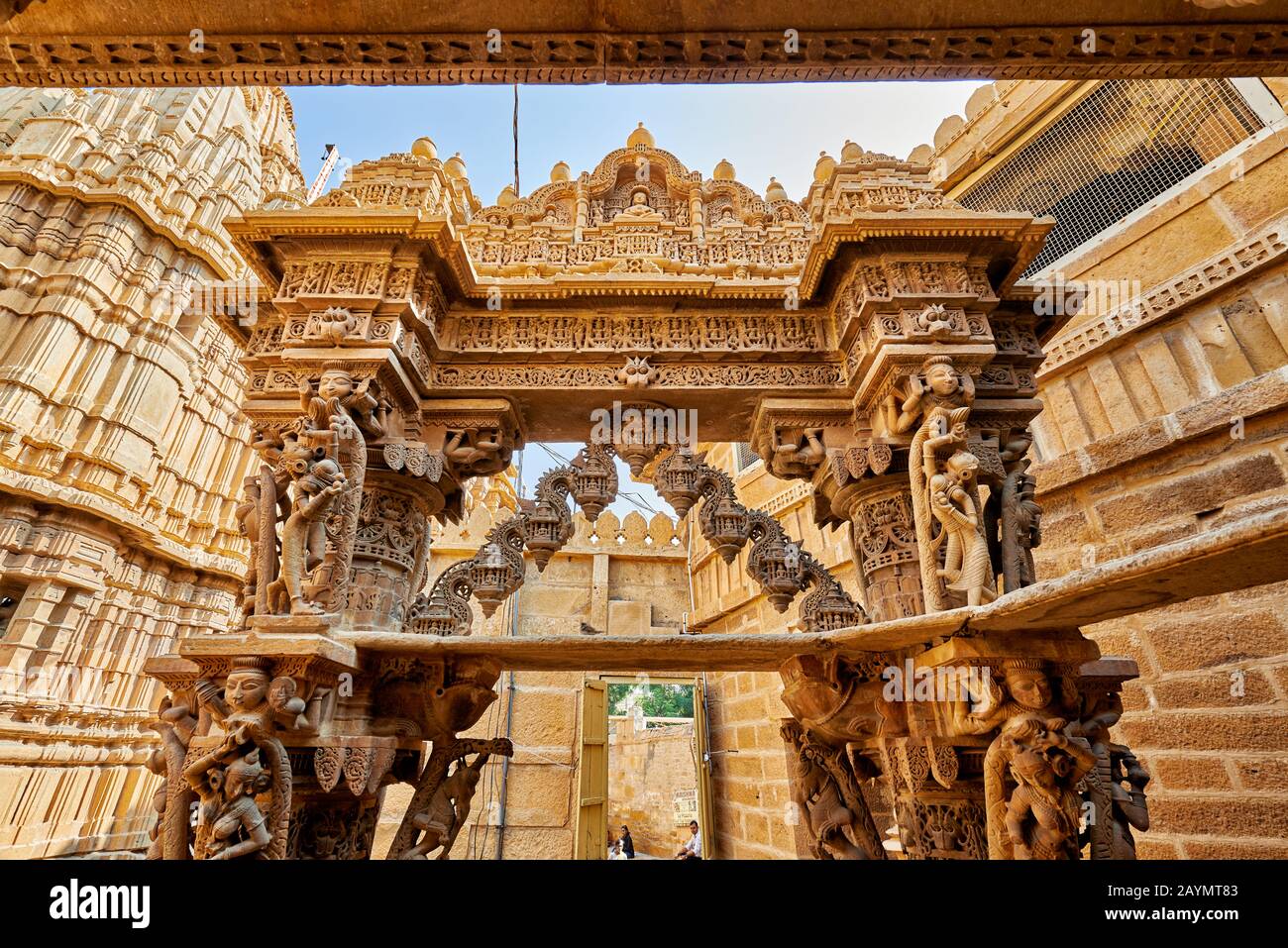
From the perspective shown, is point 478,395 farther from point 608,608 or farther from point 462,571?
point 608,608

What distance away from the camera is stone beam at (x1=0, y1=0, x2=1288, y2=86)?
6.73ft

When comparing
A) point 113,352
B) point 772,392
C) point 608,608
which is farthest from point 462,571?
point 113,352

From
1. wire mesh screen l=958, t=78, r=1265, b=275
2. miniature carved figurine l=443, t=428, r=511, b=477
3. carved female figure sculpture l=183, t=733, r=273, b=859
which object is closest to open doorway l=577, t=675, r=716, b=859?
miniature carved figurine l=443, t=428, r=511, b=477

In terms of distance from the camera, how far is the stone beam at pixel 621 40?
205 centimetres

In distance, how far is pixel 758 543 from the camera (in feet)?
13.1

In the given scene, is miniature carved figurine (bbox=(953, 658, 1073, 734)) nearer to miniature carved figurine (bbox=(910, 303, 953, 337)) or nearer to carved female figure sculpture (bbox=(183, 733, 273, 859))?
miniature carved figurine (bbox=(910, 303, 953, 337))

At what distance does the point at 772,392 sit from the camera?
165 inches

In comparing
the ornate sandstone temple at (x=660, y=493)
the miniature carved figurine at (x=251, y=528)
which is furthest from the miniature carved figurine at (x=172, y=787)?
the miniature carved figurine at (x=251, y=528)

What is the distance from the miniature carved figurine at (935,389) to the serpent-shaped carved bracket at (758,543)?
1.11m

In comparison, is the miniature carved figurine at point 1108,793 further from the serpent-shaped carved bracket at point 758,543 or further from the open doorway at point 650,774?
the open doorway at point 650,774

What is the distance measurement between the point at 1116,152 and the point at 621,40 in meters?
6.57

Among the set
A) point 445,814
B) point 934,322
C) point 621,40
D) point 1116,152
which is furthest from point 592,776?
point 1116,152

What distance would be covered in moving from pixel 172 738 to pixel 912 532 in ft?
14.7

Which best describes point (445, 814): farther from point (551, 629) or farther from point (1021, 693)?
point (551, 629)
